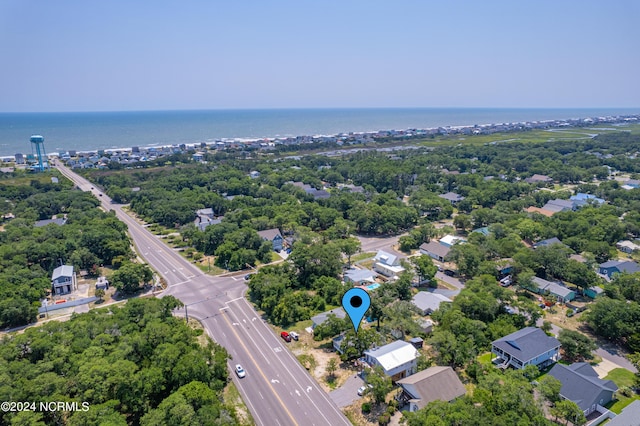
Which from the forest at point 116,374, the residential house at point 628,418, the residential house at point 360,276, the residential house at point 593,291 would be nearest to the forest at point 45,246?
the forest at point 116,374

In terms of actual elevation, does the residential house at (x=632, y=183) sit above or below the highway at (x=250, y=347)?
above

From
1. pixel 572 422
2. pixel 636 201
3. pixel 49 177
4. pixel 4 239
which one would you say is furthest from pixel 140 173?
pixel 636 201

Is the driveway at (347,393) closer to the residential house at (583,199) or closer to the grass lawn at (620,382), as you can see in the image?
the grass lawn at (620,382)

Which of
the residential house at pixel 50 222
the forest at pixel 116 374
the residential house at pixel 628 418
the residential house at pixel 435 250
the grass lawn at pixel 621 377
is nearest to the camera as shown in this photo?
the forest at pixel 116 374

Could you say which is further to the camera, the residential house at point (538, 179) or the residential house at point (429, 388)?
the residential house at point (538, 179)

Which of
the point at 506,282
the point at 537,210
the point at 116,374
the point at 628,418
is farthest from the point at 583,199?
the point at 116,374

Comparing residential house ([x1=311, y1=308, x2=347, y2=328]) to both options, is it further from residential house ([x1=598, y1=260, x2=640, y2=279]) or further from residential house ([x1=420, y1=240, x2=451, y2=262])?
residential house ([x1=598, y1=260, x2=640, y2=279])
